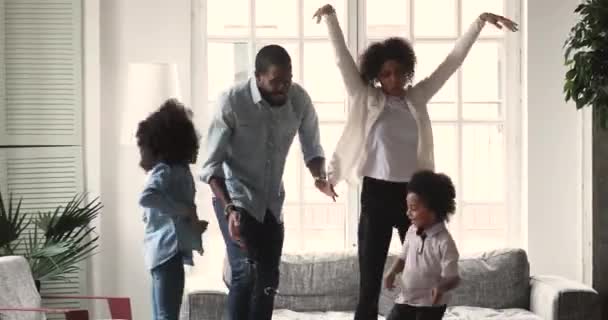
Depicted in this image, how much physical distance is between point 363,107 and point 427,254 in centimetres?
76

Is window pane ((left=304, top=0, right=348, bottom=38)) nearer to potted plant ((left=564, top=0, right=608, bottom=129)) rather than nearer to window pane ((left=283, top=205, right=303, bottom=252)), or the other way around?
window pane ((left=283, top=205, right=303, bottom=252))

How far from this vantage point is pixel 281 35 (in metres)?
6.09

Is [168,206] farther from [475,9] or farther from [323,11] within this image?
[475,9]

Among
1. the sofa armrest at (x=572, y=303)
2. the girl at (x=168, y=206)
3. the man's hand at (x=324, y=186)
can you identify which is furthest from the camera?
the sofa armrest at (x=572, y=303)

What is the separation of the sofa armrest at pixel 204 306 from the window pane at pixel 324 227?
0.97 m

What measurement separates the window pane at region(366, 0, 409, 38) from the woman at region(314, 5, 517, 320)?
1664 millimetres

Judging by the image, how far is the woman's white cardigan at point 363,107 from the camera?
436cm

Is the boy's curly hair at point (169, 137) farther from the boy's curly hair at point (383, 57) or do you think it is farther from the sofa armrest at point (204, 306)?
the sofa armrest at point (204, 306)

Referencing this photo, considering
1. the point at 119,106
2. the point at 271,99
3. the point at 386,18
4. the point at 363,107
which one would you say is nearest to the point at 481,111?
the point at 386,18

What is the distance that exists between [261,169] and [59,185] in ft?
7.05

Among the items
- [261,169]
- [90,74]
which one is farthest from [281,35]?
[261,169]

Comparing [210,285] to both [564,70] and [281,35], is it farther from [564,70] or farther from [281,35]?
[564,70]

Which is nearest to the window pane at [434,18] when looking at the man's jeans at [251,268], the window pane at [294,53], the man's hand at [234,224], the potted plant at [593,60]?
the window pane at [294,53]

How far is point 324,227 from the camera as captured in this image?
6152 millimetres
